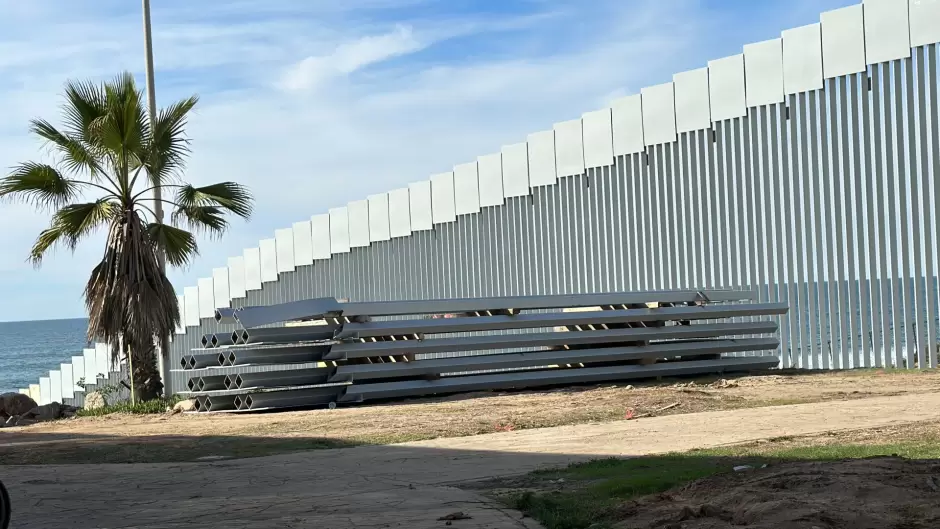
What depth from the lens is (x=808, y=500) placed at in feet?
16.5

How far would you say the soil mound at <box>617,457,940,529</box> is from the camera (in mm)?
4715

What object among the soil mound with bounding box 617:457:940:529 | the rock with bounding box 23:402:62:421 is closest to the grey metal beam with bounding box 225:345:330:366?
the rock with bounding box 23:402:62:421

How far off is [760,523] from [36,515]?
14.8 feet

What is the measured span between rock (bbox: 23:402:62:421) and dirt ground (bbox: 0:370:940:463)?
4251mm

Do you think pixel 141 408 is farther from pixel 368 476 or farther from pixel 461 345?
pixel 368 476

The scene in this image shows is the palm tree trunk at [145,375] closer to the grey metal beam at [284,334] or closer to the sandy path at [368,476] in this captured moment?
the grey metal beam at [284,334]

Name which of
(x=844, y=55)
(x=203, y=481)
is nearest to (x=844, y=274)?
(x=844, y=55)

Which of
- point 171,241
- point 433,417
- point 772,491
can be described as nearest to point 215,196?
point 171,241

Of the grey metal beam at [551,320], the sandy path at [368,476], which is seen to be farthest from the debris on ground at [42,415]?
the sandy path at [368,476]

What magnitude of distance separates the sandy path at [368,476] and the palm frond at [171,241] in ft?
27.2

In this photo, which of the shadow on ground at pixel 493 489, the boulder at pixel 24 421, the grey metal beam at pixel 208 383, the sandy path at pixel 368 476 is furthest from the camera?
the boulder at pixel 24 421

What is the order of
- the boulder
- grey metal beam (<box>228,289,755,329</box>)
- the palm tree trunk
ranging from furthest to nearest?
the boulder < the palm tree trunk < grey metal beam (<box>228,289,755,329</box>)

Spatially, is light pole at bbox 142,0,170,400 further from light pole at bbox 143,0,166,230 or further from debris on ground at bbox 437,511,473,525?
debris on ground at bbox 437,511,473,525

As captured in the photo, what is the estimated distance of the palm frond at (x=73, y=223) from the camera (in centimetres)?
1680
